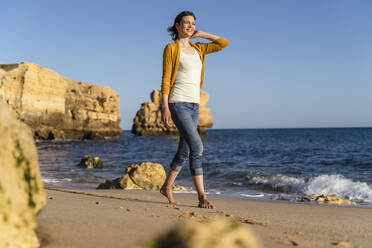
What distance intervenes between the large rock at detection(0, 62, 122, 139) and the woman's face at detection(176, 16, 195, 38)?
121 ft

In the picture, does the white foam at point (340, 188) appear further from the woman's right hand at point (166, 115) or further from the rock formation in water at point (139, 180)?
the woman's right hand at point (166, 115)

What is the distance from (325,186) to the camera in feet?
26.0

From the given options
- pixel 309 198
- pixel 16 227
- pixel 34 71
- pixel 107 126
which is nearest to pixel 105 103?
pixel 107 126

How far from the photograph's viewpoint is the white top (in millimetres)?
3922

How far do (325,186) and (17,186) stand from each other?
300 inches

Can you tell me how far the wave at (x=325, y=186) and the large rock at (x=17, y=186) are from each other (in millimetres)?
6306

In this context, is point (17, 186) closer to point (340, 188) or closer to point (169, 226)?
point (169, 226)

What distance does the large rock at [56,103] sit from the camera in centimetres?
3884

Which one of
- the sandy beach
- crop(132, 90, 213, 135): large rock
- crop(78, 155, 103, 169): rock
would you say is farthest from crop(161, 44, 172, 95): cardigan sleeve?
crop(132, 90, 213, 135): large rock

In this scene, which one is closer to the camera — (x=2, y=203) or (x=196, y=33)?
(x=2, y=203)

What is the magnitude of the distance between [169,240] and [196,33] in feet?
11.5

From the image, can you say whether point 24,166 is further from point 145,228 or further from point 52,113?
point 52,113

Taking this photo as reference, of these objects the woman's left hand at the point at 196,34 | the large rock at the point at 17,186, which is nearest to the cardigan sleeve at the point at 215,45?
the woman's left hand at the point at 196,34

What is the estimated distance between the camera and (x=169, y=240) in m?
1.03
